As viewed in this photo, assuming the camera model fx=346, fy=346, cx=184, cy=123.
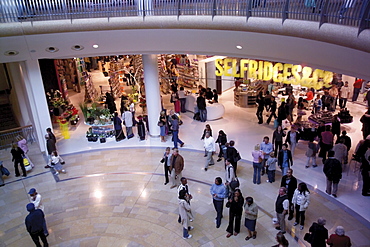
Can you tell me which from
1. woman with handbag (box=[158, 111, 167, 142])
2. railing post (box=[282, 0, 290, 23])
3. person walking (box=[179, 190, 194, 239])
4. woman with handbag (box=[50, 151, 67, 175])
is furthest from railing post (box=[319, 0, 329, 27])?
woman with handbag (box=[50, 151, 67, 175])

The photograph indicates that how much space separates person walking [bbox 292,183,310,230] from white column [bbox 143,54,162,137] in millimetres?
8123

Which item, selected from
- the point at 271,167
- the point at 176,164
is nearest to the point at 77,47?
the point at 176,164

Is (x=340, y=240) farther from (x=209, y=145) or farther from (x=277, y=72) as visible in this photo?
(x=277, y=72)

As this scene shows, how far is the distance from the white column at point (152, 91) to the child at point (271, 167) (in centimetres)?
612

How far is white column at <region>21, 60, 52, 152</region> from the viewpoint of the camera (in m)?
13.7

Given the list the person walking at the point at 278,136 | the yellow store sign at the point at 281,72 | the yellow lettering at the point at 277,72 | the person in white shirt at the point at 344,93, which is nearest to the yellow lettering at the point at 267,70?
the yellow store sign at the point at 281,72

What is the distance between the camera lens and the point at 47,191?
39.4ft

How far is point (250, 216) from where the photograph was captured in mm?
8516

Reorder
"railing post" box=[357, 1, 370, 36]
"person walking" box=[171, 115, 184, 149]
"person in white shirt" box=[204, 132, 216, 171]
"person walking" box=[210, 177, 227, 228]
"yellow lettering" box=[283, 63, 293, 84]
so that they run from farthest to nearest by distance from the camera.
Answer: "person walking" box=[171, 115, 184, 149], "yellow lettering" box=[283, 63, 293, 84], "person in white shirt" box=[204, 132, 216, 171], "person walking" box=[210, 177, 227, 228], "railing post" box=[357, 1, 370, 36]

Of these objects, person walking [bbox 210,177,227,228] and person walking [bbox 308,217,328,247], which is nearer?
person walking [bbox 308,217,328,247]

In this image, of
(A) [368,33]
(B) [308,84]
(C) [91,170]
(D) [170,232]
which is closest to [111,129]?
(C) [91,170]

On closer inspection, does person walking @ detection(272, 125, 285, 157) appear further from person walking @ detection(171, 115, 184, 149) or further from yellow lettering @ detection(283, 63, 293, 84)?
person walking @ detection(171, 115, 184, 149)

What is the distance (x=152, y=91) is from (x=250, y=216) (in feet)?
27.0

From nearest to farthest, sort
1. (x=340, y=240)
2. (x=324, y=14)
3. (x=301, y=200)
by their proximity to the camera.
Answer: (x=340, y=240) < (x=324, y=14) < (x=301, y=200)
